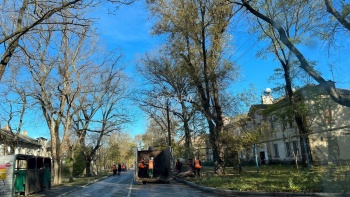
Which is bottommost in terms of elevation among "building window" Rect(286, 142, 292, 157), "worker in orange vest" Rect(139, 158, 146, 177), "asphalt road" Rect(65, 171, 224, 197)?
"asphalt road" Rect(65, 171, 224, 197)

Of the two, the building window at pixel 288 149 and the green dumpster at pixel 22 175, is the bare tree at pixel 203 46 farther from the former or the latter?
the building window at pixel 288 149

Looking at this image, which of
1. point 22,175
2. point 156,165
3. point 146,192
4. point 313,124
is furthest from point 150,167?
point 313,124

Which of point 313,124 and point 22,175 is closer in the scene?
point 22,175

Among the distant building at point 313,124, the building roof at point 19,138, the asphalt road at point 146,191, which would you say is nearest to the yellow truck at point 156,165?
the asphalt road at point 146,191

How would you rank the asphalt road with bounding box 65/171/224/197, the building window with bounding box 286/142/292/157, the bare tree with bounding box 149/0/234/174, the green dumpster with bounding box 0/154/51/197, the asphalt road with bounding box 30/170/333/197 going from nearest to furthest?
the asphalt road with bounding box 30/170/333/197, the asphalt road with bounding box 65/171/224/197, the green dumpster with bounding box 0/154/51/197, the bare tree with bounding box 149/0/234/174, the building window with bounding box 286/142/292/157

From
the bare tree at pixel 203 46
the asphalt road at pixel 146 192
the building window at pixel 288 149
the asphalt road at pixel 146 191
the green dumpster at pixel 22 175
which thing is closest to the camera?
the asphalt road at pixel 146 192

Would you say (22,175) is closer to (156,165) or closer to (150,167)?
(150,167)

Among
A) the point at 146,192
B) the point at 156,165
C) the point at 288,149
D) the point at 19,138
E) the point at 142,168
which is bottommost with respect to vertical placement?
the point at 146,192

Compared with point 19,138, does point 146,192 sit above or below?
below

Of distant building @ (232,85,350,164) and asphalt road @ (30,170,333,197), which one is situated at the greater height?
distant building @ (232,85,350,164)

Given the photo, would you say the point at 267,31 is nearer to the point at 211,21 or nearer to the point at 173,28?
the point at 211,21

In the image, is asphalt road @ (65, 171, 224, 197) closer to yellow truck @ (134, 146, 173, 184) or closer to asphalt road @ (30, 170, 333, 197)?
asphalt road @ (30, 170, 333, 197)

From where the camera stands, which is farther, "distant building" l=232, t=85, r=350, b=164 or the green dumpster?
"distant building" l=232, t=85, r=350, b=164

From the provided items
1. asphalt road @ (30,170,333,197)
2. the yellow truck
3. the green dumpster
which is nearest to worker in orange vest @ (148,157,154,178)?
the yellow truck
